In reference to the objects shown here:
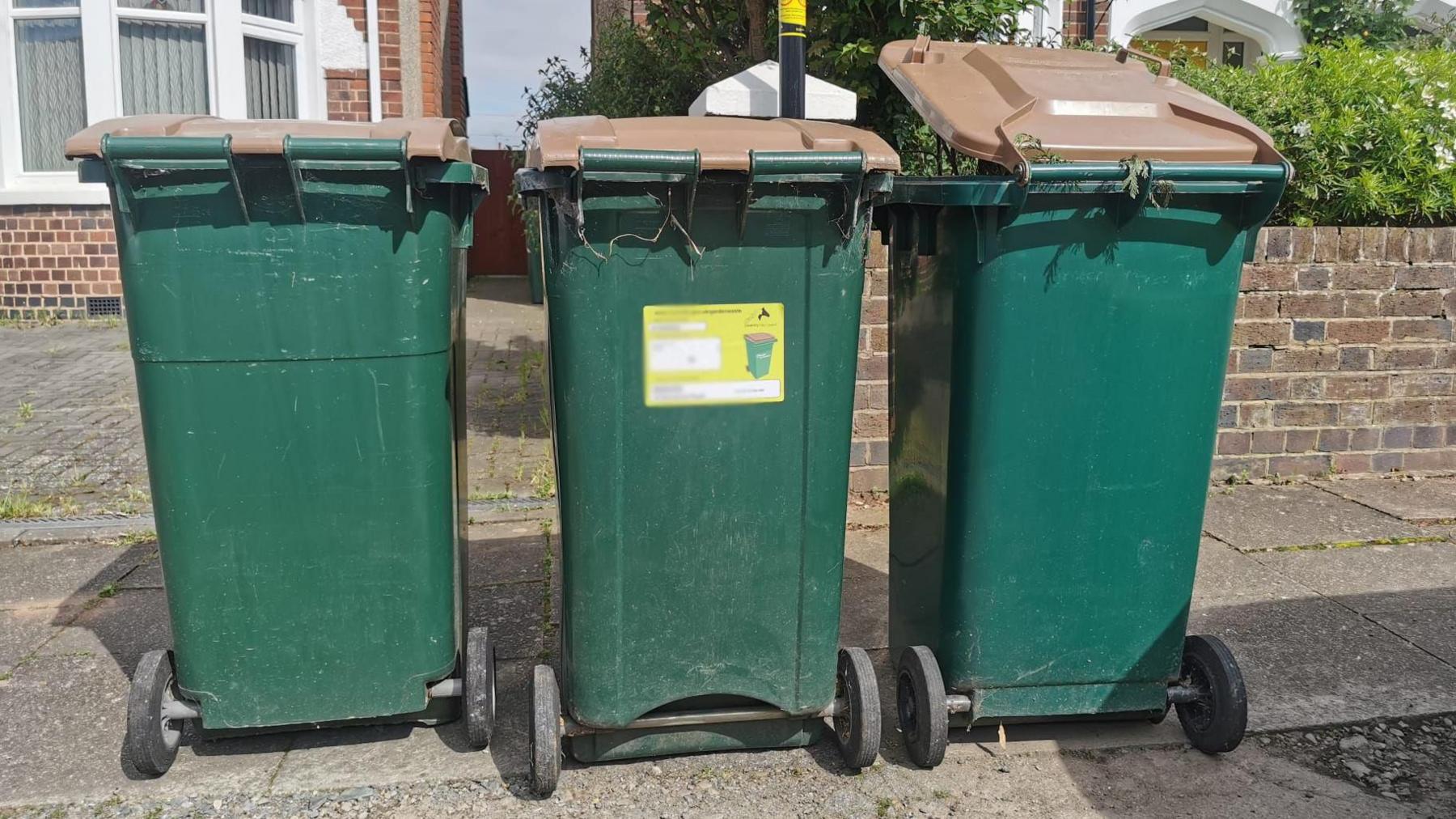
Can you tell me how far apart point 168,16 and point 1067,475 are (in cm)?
958

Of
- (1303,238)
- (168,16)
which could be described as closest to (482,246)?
(168,16)

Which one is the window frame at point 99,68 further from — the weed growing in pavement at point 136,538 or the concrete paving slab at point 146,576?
the concrete paving slab at point 146,576

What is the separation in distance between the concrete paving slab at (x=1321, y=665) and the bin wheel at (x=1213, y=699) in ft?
0.79

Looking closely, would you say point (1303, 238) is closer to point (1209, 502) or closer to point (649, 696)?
point (1209, 502)

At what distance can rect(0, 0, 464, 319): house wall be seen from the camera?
10.1m

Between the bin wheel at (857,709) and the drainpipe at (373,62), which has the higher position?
the drainpipe at (373,62)

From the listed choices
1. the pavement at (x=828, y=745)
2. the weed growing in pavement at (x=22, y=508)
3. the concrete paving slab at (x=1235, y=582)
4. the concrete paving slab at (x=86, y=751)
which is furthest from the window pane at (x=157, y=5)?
the concrete paving slab at (x=1235, y=582)

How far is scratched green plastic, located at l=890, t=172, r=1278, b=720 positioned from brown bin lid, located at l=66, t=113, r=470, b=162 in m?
1.26

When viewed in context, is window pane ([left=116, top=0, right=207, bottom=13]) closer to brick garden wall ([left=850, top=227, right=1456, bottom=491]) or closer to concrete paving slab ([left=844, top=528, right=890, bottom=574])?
brick garden wall ([left=850, top=227, right=1456, bottom=491])

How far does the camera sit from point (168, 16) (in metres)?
10.0

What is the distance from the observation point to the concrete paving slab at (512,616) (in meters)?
3.89

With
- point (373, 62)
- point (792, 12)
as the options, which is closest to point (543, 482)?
point (792, 12)

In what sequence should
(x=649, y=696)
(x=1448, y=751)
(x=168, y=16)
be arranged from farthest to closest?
(x=168, y=16) < (x=1448, y=751) < (x=649, y=696)

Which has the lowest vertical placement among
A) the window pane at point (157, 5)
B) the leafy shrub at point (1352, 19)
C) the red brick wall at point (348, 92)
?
the red brick wall at point (348, 92)
